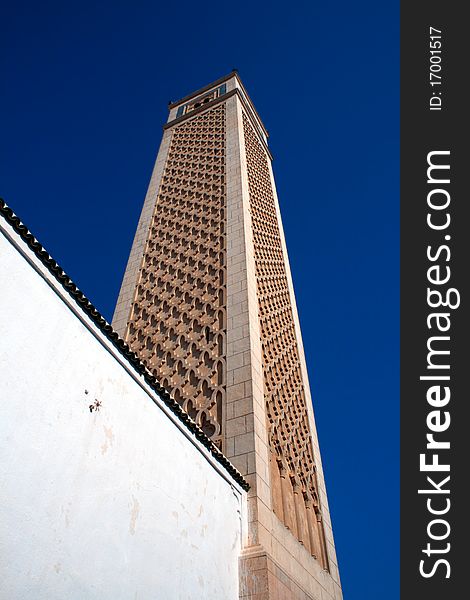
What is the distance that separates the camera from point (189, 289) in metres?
5.12

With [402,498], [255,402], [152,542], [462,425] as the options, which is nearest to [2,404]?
[152,542]

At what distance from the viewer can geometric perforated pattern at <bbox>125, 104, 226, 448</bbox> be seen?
164 inches

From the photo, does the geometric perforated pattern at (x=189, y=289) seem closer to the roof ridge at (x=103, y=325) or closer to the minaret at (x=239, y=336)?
the minaret at (x=239, y=336)

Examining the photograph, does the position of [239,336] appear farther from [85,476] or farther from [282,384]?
[85,476]

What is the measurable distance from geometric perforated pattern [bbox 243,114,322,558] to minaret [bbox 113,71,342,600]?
0.06 feet

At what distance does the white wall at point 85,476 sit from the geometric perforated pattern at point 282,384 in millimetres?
1021

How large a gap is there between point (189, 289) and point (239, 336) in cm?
104

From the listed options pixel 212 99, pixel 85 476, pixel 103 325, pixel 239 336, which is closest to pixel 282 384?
pixel 239 336

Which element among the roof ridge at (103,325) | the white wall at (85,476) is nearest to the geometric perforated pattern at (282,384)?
the roof ridge at (103,325)

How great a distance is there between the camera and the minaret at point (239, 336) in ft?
11.7

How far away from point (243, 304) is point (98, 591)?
8.73 ft

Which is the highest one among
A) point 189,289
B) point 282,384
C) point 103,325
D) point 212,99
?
point 212,99

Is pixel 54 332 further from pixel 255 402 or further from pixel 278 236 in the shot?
A: pixel 278 236

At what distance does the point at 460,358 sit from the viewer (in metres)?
3.54
